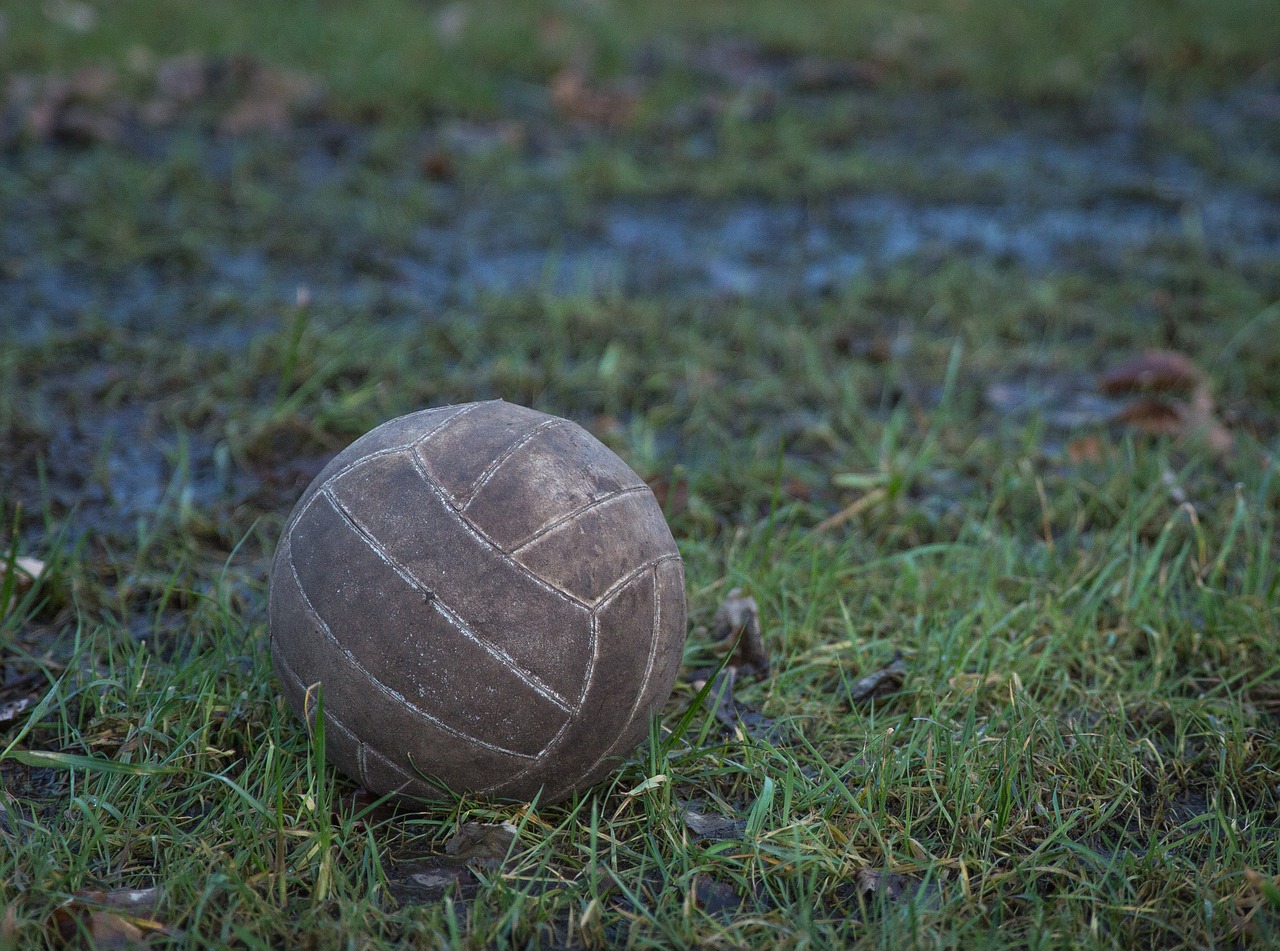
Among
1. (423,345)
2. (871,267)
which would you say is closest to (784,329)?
(871,267)

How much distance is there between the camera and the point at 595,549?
2.66 metres

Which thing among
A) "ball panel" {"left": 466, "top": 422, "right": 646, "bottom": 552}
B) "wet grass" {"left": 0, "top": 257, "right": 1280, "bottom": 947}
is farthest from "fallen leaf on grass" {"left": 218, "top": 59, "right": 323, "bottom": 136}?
"ball panel" {"left": 466, "top": 422, "right": 646, "bottom": 552}

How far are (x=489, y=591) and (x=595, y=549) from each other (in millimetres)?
254

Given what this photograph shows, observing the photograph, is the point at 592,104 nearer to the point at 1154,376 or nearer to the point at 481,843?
the point at 1154,376

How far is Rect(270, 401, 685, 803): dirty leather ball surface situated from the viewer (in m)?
2.56

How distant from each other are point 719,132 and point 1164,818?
550 cm

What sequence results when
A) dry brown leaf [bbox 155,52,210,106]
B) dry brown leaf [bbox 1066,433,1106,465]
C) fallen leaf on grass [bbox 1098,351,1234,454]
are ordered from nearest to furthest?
1. dry brown leaf [bbox 1066,433,1106,465]
2. fallen leaf on grass [bbox 1098,351,1234,454]
3. dry brown leaf [bbox 155,52,210,106]

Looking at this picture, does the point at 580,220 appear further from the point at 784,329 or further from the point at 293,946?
the point at 293,946

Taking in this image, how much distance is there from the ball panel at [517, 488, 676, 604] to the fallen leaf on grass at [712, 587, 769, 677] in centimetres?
64

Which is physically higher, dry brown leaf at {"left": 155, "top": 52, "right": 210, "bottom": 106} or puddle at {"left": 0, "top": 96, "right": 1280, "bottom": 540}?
dry brown leaf at {"left": 155, "top": 52, "right": 210, "bottom": 106}

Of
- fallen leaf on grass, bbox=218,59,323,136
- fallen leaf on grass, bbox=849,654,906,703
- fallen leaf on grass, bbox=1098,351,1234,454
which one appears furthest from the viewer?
fallen leaf on grass, bbox=218,59,323,136

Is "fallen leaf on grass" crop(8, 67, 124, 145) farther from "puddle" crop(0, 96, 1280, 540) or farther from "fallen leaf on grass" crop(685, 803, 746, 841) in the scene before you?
"fallen leaf on grass" crop(685, 803, 746, 841)

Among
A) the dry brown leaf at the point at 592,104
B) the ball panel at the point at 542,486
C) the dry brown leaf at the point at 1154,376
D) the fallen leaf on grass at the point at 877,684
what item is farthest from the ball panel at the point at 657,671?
the dry brown leaf at the point at 592,104

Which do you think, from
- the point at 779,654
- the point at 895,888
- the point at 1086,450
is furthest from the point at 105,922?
the point at 1086,450
